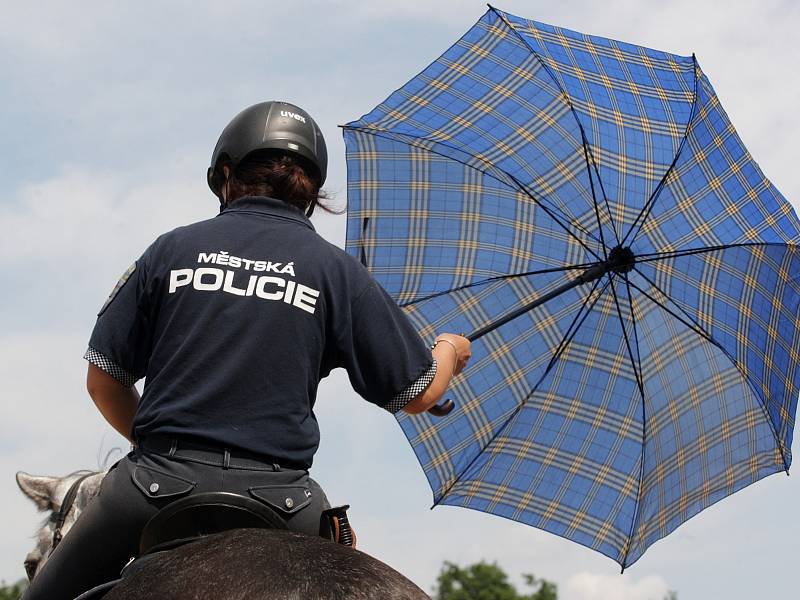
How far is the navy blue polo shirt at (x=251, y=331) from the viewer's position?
3.36m

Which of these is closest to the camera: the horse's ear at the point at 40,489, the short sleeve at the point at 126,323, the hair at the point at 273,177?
the short sleeve at the point at 126,323

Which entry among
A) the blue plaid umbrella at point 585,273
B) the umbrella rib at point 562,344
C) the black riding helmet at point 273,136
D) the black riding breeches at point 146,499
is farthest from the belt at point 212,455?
the umbrella rib at point 562,344

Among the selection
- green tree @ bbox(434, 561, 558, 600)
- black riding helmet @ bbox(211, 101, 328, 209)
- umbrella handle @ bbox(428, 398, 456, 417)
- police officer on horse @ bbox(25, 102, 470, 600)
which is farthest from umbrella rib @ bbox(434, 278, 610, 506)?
green tree @ bbox(434, 561, 558, 600)

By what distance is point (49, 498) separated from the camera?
22.1 ft

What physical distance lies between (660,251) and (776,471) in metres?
1.58

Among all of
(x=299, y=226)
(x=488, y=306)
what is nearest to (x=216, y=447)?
(x=299, y=226)

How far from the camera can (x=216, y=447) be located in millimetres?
3328

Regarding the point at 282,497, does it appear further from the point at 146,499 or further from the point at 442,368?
the point at 442,368

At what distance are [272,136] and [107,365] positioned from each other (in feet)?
2.91

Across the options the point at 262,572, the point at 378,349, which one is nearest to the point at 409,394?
the point at 378,349

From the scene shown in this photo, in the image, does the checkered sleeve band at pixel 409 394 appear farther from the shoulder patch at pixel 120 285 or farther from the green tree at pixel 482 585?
the green tree at pixel 482 585

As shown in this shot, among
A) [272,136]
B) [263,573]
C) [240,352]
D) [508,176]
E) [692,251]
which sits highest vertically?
[508,176]

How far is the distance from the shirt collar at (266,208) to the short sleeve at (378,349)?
325 millimetres

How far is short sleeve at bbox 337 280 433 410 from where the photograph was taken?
3633mm
